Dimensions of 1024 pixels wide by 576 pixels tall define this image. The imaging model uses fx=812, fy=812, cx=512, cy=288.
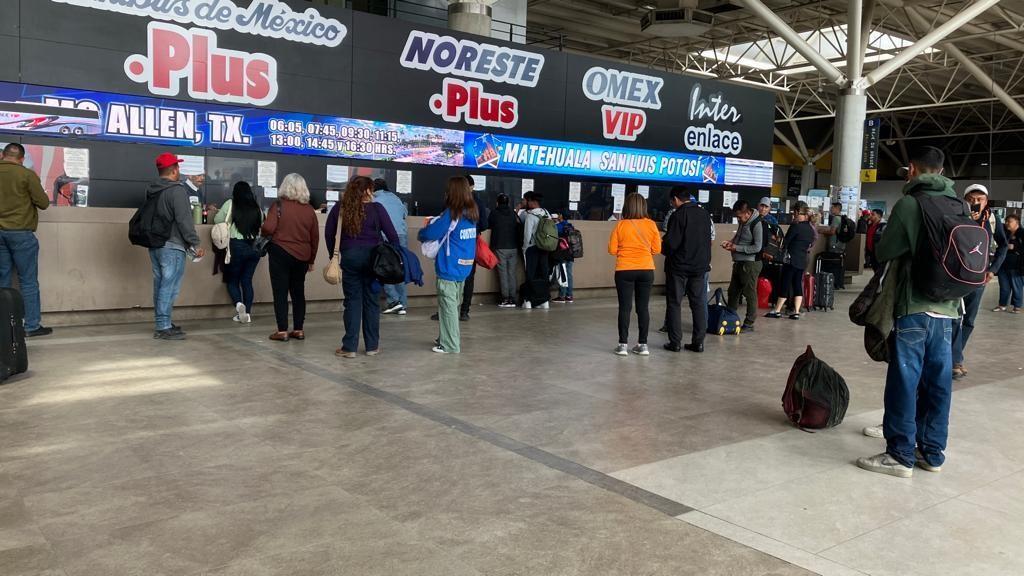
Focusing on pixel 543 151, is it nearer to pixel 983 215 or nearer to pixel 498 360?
pixel 498 360

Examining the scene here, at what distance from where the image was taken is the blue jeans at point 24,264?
7992 mm

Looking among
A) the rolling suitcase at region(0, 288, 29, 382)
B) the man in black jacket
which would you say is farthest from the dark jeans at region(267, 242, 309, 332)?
the man in black jacket

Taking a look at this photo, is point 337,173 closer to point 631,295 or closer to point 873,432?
point 631,295

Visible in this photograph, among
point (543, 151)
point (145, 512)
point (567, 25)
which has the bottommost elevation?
point (145, 512)

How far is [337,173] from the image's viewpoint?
12070 mm

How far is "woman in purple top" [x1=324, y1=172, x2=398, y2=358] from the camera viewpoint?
7531 millimetres

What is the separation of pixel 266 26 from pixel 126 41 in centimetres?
185

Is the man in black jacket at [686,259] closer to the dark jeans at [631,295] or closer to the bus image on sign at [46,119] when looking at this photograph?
the dark jeans at [631,295]

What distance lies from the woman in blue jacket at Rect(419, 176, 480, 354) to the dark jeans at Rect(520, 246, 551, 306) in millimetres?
4074

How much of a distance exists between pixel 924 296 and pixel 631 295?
4.02 meters

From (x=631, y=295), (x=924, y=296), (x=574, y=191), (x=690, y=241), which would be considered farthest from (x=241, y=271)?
(x=924, y=296)

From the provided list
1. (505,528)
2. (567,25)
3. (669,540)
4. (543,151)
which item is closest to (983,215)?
(669,540)

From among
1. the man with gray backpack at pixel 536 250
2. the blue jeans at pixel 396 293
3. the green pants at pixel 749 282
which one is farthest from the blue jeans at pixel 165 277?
the green pants at pixel 749 282

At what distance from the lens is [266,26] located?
36.6 feet
